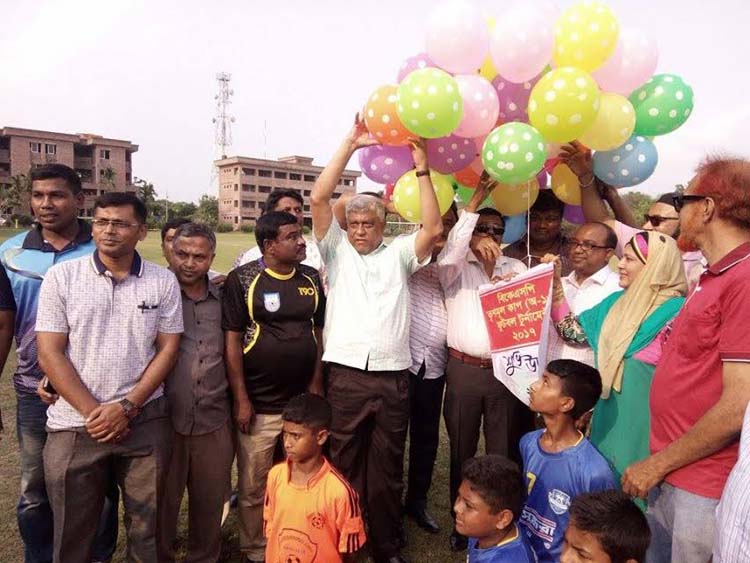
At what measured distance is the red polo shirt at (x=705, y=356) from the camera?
1793 mm

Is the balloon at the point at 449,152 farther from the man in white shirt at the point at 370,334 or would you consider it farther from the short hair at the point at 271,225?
the short hair at the point at 271,225

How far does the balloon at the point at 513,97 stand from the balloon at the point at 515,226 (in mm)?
708

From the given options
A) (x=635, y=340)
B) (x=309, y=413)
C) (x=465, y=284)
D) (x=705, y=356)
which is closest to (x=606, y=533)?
(x=705, y=356)

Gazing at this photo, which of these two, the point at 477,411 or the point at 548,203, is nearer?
the point at 477,411

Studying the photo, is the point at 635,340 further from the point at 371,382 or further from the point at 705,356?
the point at 371,382

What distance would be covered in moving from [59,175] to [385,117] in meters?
1.82

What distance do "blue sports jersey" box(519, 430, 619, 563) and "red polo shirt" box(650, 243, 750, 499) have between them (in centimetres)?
A: 36

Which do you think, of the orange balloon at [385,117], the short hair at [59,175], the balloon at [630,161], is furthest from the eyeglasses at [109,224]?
the balloon at [630,161]

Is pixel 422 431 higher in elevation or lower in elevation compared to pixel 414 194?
lower

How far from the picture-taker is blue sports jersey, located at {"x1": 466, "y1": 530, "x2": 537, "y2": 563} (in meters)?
2.20

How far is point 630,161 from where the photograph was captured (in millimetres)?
3297

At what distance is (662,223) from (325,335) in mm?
2383

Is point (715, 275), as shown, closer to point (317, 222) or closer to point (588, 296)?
point (588, 296)

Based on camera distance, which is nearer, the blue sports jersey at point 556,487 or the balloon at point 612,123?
the blue sports jersey at point 556,487
